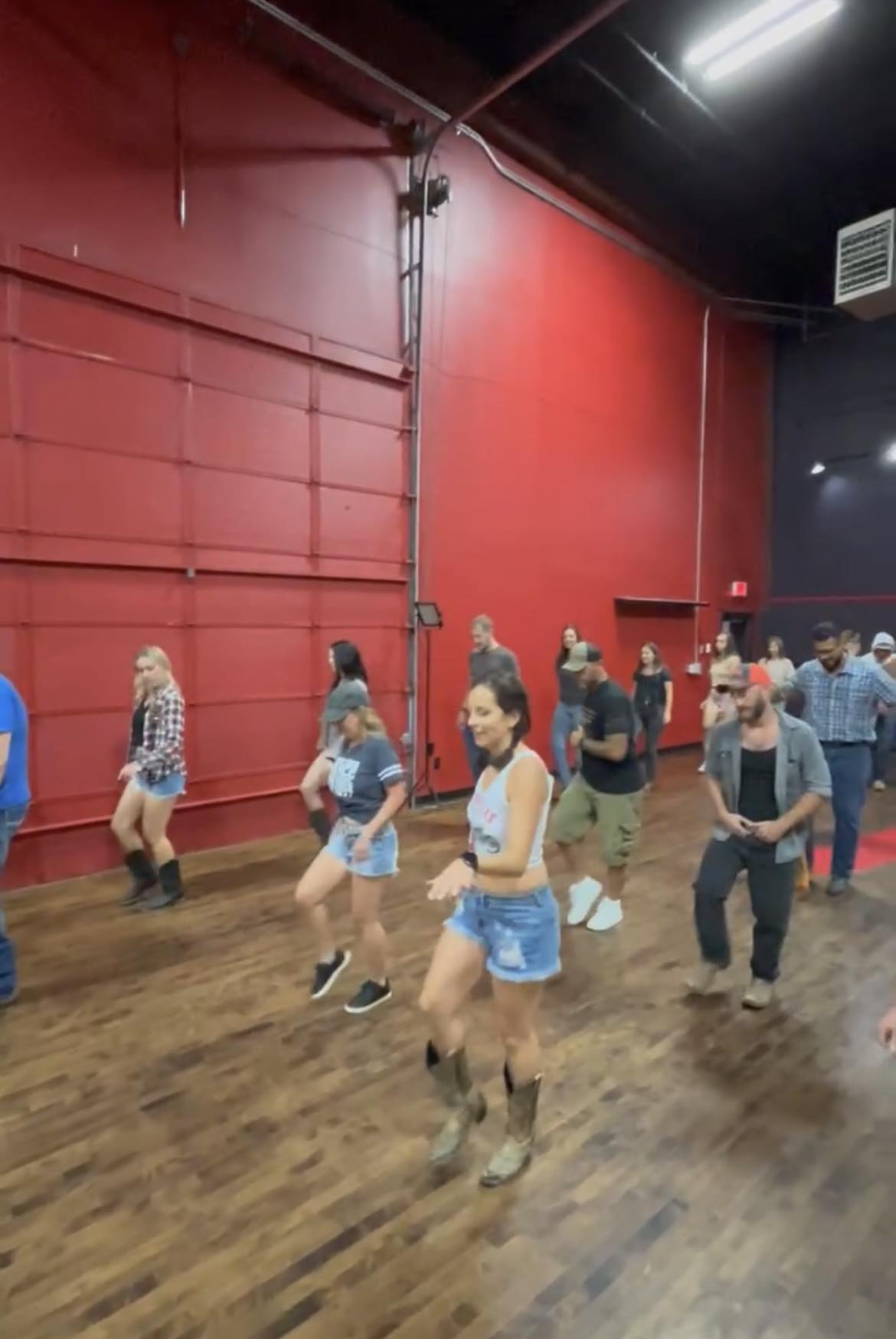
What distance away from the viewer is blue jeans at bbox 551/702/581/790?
23.3ft

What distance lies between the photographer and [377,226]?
6.64 metres

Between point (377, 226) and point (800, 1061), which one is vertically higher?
point (377, 226)

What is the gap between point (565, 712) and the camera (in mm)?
7125

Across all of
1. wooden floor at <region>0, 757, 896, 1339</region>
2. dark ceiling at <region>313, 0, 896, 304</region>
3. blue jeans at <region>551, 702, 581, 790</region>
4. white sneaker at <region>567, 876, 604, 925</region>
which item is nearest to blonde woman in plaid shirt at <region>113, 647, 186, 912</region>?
wooden floor at <region>0, 757, 896, 1339</region>

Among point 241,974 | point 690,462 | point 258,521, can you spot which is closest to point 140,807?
point 241,974

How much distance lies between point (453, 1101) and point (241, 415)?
4.94m

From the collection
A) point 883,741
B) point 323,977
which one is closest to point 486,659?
point 323,977

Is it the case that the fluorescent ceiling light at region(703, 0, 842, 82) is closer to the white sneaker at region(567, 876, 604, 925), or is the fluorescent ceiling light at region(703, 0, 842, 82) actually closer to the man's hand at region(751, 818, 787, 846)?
the man's hand at region(751, 818, 787, 846)

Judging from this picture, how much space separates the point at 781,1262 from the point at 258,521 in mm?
5299

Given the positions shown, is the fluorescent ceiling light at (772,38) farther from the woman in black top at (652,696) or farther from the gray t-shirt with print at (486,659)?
the gray t-shirt with print at (486,659)

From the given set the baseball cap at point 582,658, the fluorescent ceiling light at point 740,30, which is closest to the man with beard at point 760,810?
the baseball cap at point 582,658

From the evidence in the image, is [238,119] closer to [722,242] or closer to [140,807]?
[140,807]

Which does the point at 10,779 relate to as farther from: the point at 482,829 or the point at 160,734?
the point at 482,829

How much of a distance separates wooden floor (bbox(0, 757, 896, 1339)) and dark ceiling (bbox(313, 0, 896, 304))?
23.3 ft
